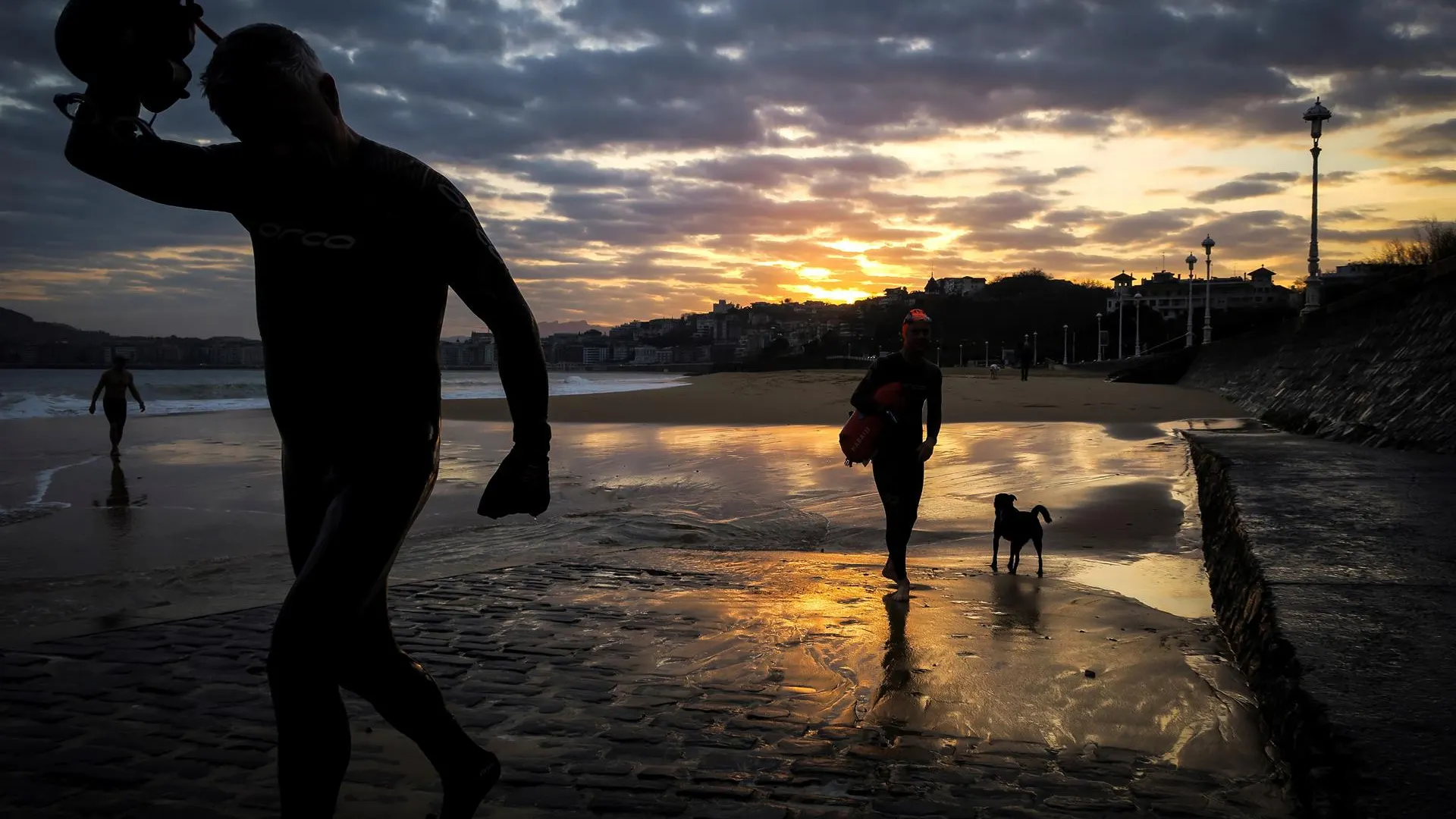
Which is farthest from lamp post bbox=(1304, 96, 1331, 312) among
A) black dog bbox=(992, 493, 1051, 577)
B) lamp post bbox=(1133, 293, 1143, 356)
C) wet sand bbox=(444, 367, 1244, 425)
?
lamp post bbox=(1133, 293, 1143, 356)

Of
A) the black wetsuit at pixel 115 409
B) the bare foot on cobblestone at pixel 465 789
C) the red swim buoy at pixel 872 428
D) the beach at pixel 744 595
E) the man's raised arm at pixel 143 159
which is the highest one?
the man's raised arm at pixel 143 159

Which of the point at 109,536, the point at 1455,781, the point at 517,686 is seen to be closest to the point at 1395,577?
the point at 1455,781

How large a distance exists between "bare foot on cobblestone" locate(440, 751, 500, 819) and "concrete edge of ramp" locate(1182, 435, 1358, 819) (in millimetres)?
2353

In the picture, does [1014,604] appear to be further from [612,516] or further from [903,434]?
[612,516]

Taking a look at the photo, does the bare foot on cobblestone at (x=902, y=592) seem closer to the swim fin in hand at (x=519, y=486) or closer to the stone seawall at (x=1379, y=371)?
the swim fin in hand at (x=519, y=486)

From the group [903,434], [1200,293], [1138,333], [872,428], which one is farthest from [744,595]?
[1200,293]

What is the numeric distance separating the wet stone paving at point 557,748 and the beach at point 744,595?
0.03m

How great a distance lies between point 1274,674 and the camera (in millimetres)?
3768

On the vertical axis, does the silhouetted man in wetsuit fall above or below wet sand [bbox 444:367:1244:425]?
above

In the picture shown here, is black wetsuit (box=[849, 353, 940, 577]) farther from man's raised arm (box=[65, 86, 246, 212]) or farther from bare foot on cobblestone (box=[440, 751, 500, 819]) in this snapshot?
man's raised arm (box=[65, 86, 246, 212])

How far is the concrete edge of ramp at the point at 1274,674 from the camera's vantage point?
2705mm

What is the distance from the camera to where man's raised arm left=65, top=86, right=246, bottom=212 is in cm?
254

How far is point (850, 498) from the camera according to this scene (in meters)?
10.8

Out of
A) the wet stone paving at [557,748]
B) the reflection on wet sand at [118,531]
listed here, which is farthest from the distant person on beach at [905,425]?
the reflection on wet sand at [118,531]
